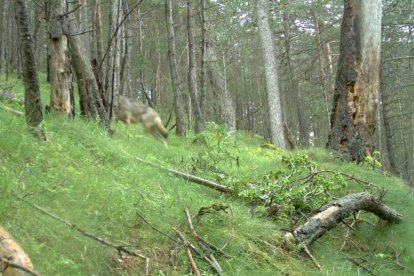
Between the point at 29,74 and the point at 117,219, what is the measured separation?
163 cm

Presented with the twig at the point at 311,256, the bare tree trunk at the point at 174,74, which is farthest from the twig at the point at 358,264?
the bare tree trunk at the point at 174,74

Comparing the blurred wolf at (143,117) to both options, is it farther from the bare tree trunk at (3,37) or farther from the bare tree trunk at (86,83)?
the bare tree trunk at (3,37)

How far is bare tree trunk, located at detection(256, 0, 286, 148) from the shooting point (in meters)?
17.3

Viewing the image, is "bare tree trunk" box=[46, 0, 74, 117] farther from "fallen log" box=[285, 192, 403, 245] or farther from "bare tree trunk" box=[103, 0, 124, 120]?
"fallen log" box=[285, 192, 403, 245]

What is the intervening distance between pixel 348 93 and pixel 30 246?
23.7 feet

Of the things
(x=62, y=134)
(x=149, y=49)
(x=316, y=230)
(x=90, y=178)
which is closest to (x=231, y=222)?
(x=316, y=230)

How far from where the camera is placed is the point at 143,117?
30.7 feet

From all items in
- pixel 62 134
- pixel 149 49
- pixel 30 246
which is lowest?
pixel 30 246

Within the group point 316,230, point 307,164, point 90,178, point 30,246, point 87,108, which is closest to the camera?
point 30,246

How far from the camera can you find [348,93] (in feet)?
29.7

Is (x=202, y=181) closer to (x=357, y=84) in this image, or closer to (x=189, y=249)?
(x=189, y=249)

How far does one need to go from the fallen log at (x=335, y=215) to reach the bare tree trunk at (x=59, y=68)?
11.3 feet

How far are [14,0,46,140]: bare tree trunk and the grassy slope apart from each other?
14 cm

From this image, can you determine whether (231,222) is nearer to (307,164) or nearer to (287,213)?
(287,213)
